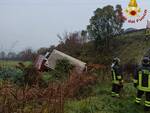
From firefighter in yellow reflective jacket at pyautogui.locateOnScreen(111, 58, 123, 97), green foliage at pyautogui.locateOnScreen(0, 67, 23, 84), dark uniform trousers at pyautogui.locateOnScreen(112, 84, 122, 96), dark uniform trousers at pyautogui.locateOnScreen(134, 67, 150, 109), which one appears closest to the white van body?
green foliage at pyautogui.locateOnScreen(0, 67, 23, 84)

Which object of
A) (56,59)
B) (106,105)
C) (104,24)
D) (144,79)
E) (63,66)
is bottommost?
(106,105)

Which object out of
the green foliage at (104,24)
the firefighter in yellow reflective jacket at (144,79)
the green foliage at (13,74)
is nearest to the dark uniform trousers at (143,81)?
the firefighter in yellow reflective jacket at (144,79)

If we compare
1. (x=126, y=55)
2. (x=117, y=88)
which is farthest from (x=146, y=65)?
(x=126, y=55)

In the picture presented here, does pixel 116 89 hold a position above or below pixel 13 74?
below

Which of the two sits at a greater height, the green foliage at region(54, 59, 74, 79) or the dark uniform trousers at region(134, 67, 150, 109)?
the green foliage at region(54, 59, 74, 79)

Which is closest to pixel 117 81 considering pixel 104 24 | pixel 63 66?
pixel 63 66

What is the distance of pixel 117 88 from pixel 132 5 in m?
4.37

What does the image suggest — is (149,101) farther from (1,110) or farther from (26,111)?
(1,110)

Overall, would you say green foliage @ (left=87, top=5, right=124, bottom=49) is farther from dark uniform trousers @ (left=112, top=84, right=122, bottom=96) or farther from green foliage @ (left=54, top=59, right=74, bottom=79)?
dark uniform trousers @ (left=112, top=84, right=122, bottom=96)

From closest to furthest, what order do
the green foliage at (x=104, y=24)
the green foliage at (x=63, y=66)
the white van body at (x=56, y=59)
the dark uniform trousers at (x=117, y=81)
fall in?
the dark uniform trousers at (x=117, y=81), the green foliage at (x=63, y=66), the white van body at (x=56, y=59), the green foliage at (x=104, y=24)

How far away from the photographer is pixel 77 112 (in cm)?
1162

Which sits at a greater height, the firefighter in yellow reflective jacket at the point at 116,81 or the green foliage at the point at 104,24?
the green foliage at the point at 104,24

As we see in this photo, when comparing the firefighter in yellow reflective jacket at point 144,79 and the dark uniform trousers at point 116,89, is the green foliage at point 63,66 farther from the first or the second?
the firefighter in yellow reflective jacket at point 144,79

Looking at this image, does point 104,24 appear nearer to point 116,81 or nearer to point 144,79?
point 116,81
